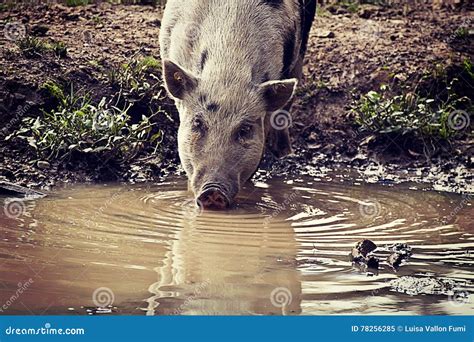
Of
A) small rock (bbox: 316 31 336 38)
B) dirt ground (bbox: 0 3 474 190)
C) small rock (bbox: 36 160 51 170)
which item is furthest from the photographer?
small rock (bbox: 316 31 336 38)

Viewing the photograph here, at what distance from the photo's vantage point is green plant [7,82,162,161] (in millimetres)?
5789

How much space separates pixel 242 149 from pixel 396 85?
232 cm

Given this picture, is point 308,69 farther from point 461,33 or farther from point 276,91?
point 276,91

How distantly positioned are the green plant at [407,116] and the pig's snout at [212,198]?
194cm

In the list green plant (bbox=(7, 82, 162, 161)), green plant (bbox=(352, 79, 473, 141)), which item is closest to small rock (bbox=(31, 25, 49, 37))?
green plant (bbox=(7, 82, 162, 161))

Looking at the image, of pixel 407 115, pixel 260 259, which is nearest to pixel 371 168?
pixel 407 115

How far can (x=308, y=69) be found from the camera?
750 cm

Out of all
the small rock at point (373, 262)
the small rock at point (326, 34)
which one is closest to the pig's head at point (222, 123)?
the small rock at point (373, 262)

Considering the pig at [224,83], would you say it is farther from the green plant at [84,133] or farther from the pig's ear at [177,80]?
the green plant at [84,133]

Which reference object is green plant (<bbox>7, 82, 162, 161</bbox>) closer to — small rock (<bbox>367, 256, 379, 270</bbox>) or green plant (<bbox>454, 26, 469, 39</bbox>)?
small rock (<bbox>367, 256, 379, 270</bbox>)

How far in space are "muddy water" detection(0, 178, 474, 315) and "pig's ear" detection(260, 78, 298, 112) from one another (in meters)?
0.52

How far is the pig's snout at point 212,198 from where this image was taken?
16.2ft

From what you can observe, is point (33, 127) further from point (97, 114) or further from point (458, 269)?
point (458, 269)

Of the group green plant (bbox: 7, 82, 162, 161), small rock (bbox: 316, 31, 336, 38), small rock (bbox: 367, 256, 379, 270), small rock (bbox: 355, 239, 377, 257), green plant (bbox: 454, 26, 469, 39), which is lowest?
small rock (bbox: 367, 256, 379, 270)
